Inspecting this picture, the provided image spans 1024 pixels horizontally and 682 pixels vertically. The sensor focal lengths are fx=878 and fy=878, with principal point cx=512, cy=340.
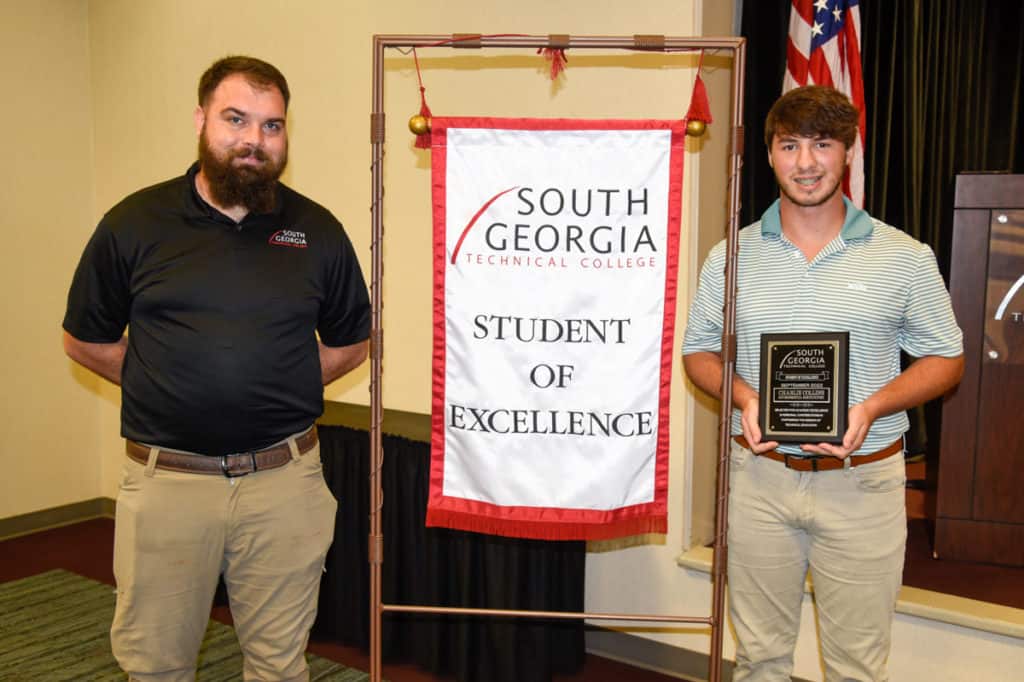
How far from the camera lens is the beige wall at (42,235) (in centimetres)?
461

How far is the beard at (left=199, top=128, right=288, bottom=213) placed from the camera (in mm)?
2004

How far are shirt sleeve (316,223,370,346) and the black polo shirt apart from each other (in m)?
0.09

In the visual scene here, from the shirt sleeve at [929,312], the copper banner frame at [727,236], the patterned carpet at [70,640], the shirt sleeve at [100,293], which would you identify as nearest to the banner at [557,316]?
the copper banner frame at [727,236]

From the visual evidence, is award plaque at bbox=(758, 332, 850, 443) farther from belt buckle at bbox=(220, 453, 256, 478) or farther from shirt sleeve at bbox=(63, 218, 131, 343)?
shirt sleeve at bbox=(63, 218, 131, 343)

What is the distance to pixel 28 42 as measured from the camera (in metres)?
4.62

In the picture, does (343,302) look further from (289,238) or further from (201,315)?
(201,315)

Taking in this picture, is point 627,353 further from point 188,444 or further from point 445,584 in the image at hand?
point 445,584

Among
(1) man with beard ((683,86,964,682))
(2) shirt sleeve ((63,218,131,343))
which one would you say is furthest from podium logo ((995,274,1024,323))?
(2) shirt sleeve ((63,218,131,343))

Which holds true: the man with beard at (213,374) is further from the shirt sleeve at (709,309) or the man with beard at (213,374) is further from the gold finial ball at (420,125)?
the shirt sleeve at (709,309)

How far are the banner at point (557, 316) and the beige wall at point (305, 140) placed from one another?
1.07m

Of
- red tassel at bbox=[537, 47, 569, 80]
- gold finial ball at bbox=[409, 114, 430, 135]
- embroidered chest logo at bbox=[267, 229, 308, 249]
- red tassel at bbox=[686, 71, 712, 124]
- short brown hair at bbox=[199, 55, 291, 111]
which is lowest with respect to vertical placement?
embroidered chest logo at bbox=[267, 229, 308, 249]

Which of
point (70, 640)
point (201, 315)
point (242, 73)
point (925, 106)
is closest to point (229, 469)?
point (201, 315)

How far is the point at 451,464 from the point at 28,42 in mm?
3913

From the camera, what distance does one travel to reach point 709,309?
83.2 inches
